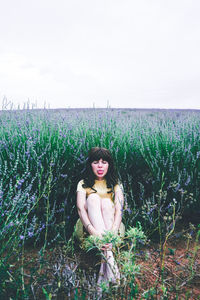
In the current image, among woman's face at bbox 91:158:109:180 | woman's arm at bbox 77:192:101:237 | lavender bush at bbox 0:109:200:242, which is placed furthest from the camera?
lavender bush at bbox 0:109:200:242

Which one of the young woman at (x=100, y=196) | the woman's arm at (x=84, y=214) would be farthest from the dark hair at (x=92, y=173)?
the woman's arm at (x=84, y=214)

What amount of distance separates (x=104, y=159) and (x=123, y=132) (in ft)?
3.33

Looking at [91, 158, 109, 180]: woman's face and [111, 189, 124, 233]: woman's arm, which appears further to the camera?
[91, 158, 109, 180]: woman's face

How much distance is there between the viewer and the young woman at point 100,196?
6.97ft

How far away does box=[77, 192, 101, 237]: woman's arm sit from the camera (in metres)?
2.04

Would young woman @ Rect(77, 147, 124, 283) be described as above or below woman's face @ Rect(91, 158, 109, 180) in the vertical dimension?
below

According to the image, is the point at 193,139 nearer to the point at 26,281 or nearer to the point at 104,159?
the point at 104,159

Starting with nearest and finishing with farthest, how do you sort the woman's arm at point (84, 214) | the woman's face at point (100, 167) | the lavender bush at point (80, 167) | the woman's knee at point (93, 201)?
1. the woman's arm at point (84, 214)
2. the woman's knee at point (93, 201)
3. the woman's face at point (100, 167)
4. the lavender bush at point (80, 167)

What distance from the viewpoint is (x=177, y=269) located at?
2018 mm

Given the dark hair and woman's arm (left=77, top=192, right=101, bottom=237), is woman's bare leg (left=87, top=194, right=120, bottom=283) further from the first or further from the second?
the dark hair

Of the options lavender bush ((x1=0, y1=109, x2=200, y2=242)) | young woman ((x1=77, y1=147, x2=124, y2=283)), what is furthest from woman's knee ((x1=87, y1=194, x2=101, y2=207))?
lavender bush ((x1=0, y1=109, x2=200, y2=242))

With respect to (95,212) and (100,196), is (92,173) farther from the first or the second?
(95,212)

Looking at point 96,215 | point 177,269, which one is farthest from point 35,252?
point 177,269

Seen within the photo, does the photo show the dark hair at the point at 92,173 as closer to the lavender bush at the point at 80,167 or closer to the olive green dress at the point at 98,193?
the olive green dress at the point at 98,193
